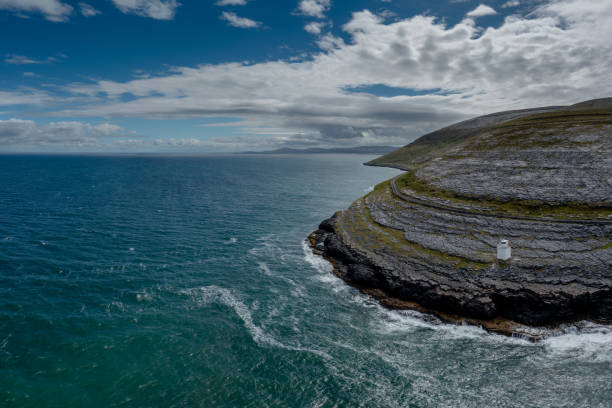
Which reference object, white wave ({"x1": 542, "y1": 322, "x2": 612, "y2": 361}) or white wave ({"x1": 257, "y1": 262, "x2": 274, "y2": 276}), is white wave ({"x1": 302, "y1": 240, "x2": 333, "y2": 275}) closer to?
white wave ({"x1": 257, "y1": 262, "x2": 274, "y2": 276})

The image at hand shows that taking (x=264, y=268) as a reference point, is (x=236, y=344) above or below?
below

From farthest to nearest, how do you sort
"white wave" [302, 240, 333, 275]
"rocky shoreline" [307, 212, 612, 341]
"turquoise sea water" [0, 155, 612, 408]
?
"white wave" [302, 240, 333, 275] → "rocky shoreline" [307, 212, 612, 341] → "turquoise sea water" [0, 155, 612, 408]

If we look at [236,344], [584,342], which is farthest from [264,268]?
[584,342]

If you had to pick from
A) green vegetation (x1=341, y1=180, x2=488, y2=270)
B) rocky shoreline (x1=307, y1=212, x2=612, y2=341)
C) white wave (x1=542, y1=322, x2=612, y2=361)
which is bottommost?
white wave (x1=542, y1=322, x2=612, y2=361)

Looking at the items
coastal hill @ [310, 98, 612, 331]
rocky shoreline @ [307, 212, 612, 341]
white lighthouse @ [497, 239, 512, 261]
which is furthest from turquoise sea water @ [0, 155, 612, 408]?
white lighthouse @ [497, 239, 512, 261]

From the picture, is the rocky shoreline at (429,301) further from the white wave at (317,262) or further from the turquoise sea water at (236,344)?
the turquoise sea water at (236,344)

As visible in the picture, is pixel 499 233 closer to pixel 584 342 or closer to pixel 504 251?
pixel 504 251

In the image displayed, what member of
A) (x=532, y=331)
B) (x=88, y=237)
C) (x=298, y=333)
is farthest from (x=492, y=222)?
(x=88, y=237)
